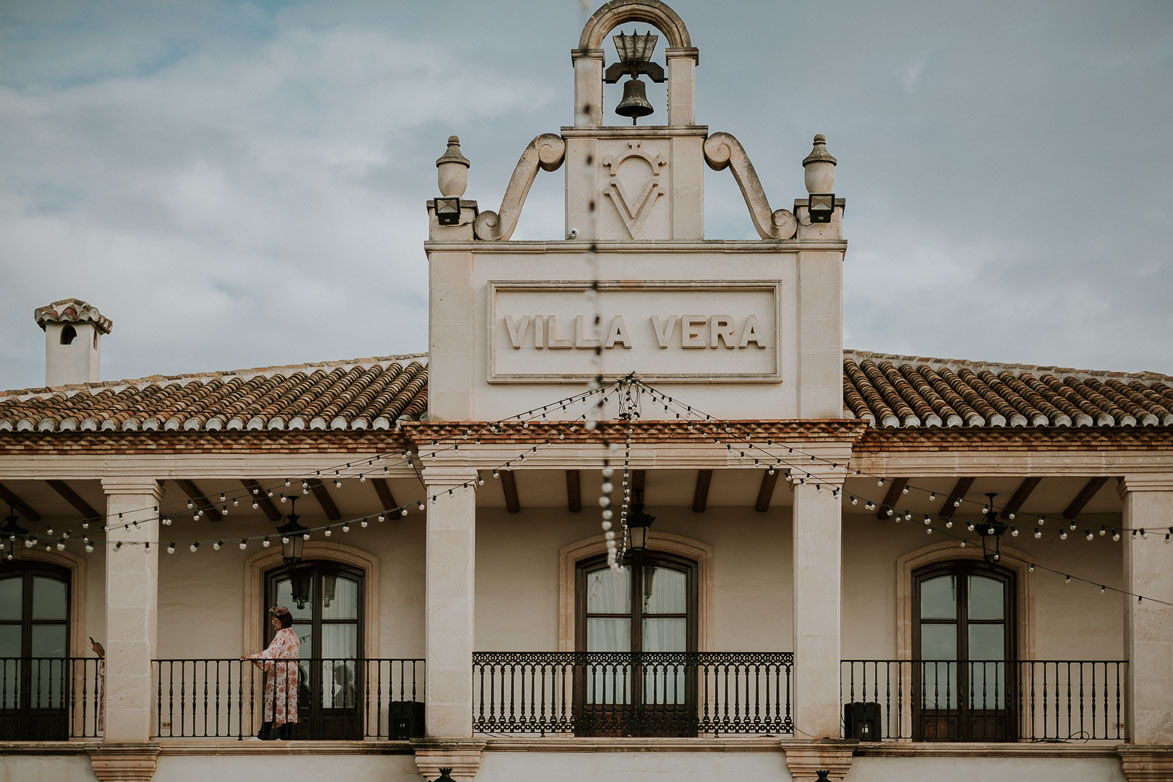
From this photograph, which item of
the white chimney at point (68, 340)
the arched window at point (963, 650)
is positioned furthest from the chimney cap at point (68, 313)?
the arched window at point (963, 650)

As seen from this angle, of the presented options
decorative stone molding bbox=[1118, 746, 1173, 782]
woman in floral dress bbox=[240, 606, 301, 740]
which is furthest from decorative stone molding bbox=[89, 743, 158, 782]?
decorative stone molding bbox=[1118, 746, 1173, 782]

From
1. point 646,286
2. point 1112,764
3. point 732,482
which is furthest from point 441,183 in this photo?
point 1112,764

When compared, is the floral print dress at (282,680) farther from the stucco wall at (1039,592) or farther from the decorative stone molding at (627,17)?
the decorative stone molding at (627,17)

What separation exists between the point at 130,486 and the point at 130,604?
1.21m

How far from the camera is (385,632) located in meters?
20.7

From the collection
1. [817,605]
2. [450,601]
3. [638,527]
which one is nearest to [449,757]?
[450,601]

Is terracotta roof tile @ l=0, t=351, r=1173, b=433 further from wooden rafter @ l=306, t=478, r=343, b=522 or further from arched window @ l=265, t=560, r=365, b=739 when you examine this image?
arched window @ l=265, t=560, r=365, b=739

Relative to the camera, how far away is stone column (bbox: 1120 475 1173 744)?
714 inches

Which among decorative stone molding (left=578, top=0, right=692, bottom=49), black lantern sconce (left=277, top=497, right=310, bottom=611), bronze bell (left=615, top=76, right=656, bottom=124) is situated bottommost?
black lantern sconce (left=277, top=497, right=310, bottom=611)

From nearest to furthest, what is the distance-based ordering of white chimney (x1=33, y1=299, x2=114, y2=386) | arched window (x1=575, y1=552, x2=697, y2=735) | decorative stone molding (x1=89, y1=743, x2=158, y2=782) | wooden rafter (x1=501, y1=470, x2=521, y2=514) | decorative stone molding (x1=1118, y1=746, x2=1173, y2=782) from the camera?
decorative stone molding (x1=1118, y1=746, x2=1173, y2=782) → decorative stone molding (x1=89, y1=743, x2=158, y2=782) → wooden rafter (x1=501, y1=470, x2=521, y2=514) → arched window (x1=575, y1=552, x2=697, y2=735) → white chimney (x1=33, y1=299, x2=114, y2=386)

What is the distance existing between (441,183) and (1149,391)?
7999 mm

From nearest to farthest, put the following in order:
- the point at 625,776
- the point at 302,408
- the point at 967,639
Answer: the point at 625,776 < the point at 302,408 < the point at 967,639

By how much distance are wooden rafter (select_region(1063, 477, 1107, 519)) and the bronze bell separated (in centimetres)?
617

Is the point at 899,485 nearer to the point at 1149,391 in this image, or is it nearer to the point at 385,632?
the point at 1149,391
